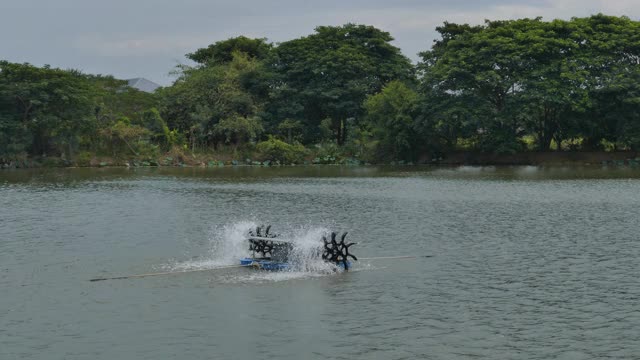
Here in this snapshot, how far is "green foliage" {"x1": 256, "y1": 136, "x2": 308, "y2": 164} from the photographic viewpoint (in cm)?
11012

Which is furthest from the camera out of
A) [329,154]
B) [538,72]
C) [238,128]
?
[329,154]

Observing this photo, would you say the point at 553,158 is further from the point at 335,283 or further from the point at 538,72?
the point at 335,283

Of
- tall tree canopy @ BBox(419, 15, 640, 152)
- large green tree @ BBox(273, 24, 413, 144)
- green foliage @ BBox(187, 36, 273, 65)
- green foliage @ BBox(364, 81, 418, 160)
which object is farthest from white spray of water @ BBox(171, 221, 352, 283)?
green foliage @ BBox(187, 36, 273, 65)

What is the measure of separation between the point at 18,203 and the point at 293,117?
213 feet

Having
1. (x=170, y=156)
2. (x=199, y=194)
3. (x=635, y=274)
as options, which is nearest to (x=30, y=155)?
(x=170, y=156)

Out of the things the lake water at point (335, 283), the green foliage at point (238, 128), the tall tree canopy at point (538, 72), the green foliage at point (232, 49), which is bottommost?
the lake water at point (335, 283)

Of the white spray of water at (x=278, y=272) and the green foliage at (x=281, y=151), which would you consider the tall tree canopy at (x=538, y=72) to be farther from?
the white spray of water at (x=278, y=272)

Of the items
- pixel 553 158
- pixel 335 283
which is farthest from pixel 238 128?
pixel 335 283

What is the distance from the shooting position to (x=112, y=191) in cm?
6581

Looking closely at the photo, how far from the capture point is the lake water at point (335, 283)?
20.8 meters

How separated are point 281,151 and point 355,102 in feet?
44.4

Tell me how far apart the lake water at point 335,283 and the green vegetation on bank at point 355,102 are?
39.8m

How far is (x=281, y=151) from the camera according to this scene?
111 metres

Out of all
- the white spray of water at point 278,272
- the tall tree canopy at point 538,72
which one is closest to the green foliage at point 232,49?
the tall tree canopy at point 538,72
